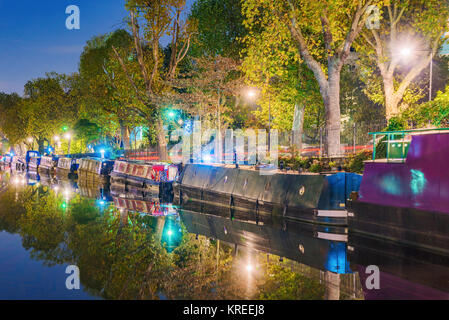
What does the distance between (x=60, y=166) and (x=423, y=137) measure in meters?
41.8

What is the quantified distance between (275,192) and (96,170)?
2328 centimetres

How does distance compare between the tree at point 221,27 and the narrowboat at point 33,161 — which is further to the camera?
the narrowboat at point 33,161

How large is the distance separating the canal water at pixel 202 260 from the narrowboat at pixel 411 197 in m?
0.54

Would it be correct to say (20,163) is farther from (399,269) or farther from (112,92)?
(399,269)

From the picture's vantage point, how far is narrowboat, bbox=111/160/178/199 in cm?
2548

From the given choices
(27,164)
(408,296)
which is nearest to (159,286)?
(408,296)

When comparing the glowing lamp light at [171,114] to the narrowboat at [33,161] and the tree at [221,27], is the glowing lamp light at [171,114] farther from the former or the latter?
the narrowboat at [33,161]

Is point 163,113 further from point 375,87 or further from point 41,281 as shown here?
point 41,281

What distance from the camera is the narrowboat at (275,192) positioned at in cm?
1399

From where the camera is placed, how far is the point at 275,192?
53.6ft

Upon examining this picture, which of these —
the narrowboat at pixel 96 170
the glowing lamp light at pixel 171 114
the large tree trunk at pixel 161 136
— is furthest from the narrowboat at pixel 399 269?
the glowing lamp light at pixel 171 114

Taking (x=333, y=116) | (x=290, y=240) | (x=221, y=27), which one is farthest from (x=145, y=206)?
(x=221, y=27)

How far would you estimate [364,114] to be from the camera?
3875 centimetres

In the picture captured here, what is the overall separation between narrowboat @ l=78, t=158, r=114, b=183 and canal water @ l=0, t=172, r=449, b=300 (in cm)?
1699
